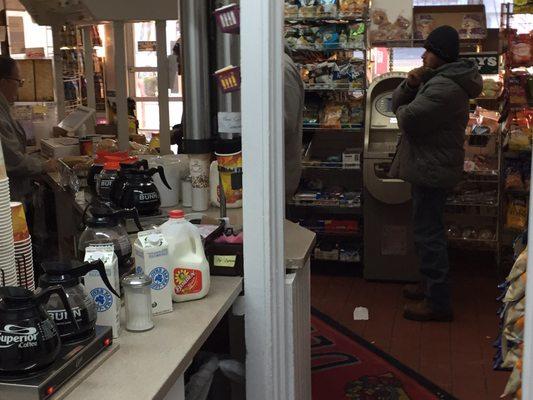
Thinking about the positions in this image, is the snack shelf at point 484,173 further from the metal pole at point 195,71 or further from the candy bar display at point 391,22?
the metal pole at point 195,71

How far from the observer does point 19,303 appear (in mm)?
1525

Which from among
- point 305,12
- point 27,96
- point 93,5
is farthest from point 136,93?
point 93,5

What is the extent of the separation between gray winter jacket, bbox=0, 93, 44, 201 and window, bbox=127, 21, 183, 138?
5.86 m

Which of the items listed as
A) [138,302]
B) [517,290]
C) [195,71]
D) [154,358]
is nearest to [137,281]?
[138,302]

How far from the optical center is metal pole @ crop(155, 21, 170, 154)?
15.8 ft

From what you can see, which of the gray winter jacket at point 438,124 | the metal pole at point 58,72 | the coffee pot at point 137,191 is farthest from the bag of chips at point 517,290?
the metal pole at point 58,72

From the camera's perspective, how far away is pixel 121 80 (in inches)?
188

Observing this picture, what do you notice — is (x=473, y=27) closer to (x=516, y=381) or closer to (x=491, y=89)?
(x=491, y=89)

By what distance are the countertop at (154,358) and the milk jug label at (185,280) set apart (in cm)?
4

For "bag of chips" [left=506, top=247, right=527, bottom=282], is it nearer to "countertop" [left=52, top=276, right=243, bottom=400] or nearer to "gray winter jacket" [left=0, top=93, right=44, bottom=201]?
"countertop" [left=52, top=276, right=243, bottom=400]

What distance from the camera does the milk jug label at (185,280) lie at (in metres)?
2.16

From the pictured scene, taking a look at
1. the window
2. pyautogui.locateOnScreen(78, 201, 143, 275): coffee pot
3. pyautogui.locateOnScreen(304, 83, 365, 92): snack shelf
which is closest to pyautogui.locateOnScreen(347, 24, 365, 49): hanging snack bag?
pyautogui.locateOnScreen(304, 83, 365, 92): snack shelf

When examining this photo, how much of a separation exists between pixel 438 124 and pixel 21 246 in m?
3.02

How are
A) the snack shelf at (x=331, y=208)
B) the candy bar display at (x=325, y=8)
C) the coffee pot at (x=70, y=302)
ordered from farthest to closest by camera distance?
Answer: the snack shelf at (x=331, y=208) < the candy bar display at (x=325, y=8) < the coffee pot at (x=70, y=302)
